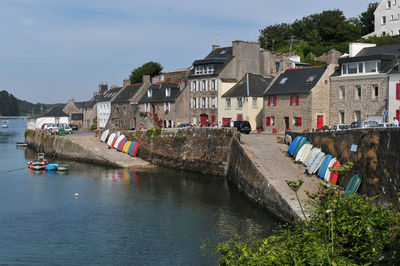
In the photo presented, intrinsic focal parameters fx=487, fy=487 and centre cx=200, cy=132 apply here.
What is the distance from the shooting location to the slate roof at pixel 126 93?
81.9 meters

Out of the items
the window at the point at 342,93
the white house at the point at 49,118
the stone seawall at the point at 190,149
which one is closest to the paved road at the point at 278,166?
the stone seawall at the point at 190,149

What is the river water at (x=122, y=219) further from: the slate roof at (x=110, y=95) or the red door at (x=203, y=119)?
the slate roof at (x=110, y=95)

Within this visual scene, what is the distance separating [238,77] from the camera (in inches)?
2618

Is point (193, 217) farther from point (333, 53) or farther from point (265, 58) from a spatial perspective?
point (265, 58)

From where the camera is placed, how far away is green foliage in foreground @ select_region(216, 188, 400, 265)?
13.0 meters

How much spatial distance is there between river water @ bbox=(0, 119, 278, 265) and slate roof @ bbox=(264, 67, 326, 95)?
51.1ft

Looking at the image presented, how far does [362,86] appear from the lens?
48.9 m

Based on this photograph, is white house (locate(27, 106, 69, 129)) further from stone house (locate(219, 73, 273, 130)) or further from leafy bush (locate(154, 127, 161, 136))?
leafy bush (locate(154, 127, 161, 136))

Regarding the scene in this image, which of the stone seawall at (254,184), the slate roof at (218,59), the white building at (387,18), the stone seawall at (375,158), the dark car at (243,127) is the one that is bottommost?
the stone seawall at (254,184)

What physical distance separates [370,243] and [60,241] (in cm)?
1737

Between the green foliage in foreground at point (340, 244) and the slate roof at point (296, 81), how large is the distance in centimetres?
3766

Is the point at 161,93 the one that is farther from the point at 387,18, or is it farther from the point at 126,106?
the point at 387,18

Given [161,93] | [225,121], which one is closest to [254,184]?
[225,121]

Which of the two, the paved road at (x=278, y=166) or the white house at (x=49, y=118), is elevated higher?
the white house at (x=49, y=118)
